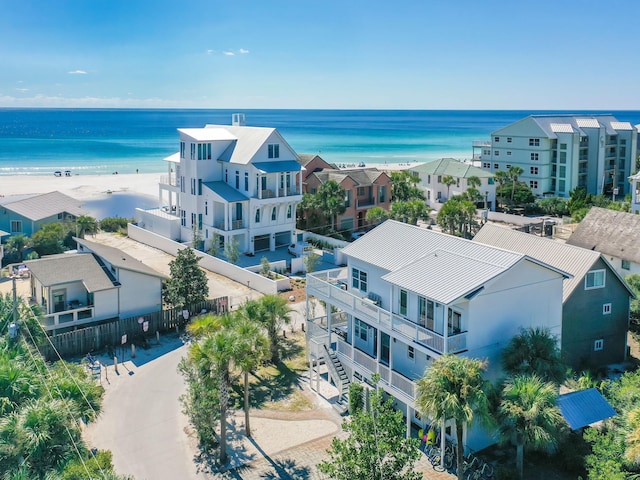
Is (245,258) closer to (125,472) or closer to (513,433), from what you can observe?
(125,472)

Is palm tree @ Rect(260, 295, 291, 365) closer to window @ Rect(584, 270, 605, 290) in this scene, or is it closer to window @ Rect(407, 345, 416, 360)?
window @ Rect(407, 345, 416, 360)

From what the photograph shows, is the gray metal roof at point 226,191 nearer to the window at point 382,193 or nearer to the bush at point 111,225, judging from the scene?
the bush at point 111,225

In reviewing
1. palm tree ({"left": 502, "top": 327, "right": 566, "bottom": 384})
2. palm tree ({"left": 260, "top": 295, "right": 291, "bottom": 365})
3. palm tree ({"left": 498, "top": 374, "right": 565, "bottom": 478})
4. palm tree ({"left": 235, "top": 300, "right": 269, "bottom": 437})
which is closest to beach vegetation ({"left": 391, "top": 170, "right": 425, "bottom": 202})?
palm tree ({"left": 260, "top": 295, "right": 291, "bottom": 365})

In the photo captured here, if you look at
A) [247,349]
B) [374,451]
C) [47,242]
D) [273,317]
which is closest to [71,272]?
[273,317]

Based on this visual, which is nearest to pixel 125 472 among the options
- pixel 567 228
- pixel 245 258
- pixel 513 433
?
pixel 513 433

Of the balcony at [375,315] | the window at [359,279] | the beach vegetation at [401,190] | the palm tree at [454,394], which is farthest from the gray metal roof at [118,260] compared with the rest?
the beach vegetation at [401,190]

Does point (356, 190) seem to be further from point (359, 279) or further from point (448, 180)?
point (359, 279)
